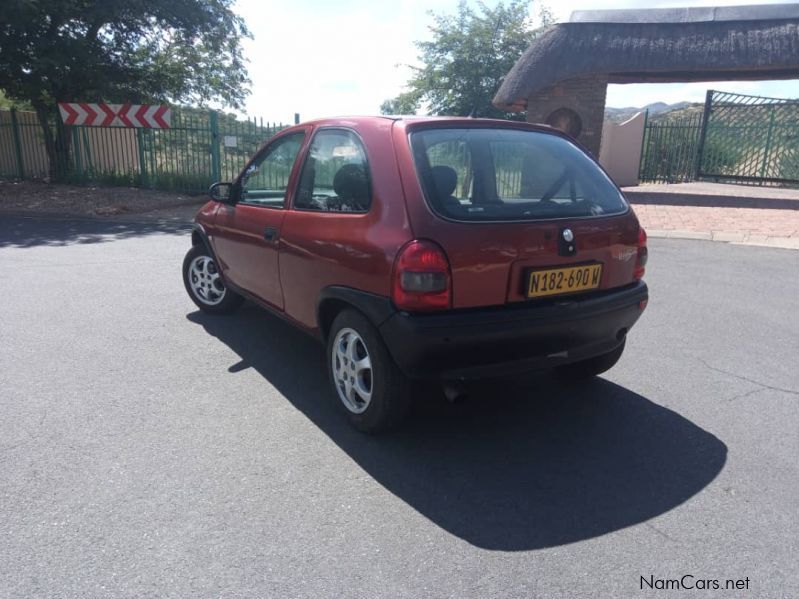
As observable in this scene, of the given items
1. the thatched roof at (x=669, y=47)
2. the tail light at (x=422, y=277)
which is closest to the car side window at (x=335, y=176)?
the tail light at (x=422, y=277)

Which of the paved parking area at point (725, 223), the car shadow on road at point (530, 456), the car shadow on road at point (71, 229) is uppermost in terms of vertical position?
the paved parking area at point (725, 223)

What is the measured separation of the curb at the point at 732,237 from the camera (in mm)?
9125

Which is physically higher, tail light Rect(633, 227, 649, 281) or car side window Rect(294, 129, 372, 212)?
car side window Rect(294, 129, 372, 212)

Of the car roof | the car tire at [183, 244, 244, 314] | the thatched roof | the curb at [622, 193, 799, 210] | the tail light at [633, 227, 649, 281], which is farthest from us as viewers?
the thatched roof

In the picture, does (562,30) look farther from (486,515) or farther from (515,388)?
(486,515)

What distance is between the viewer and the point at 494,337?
2846 millimetres

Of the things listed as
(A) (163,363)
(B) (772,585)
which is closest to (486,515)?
(B) (772,585)

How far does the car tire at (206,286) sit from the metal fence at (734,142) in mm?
15093

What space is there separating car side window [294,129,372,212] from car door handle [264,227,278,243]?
0.26 metres

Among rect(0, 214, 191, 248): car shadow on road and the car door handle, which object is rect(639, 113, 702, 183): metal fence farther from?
the car door handle

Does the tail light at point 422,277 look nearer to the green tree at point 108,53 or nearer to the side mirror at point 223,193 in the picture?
the side mirror at point 223,193

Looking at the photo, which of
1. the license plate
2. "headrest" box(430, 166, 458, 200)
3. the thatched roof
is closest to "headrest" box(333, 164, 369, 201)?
"headrest" box(430, 166, 458, 200)

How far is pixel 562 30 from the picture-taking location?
14414 mm

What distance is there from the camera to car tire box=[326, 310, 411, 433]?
9.87ft
